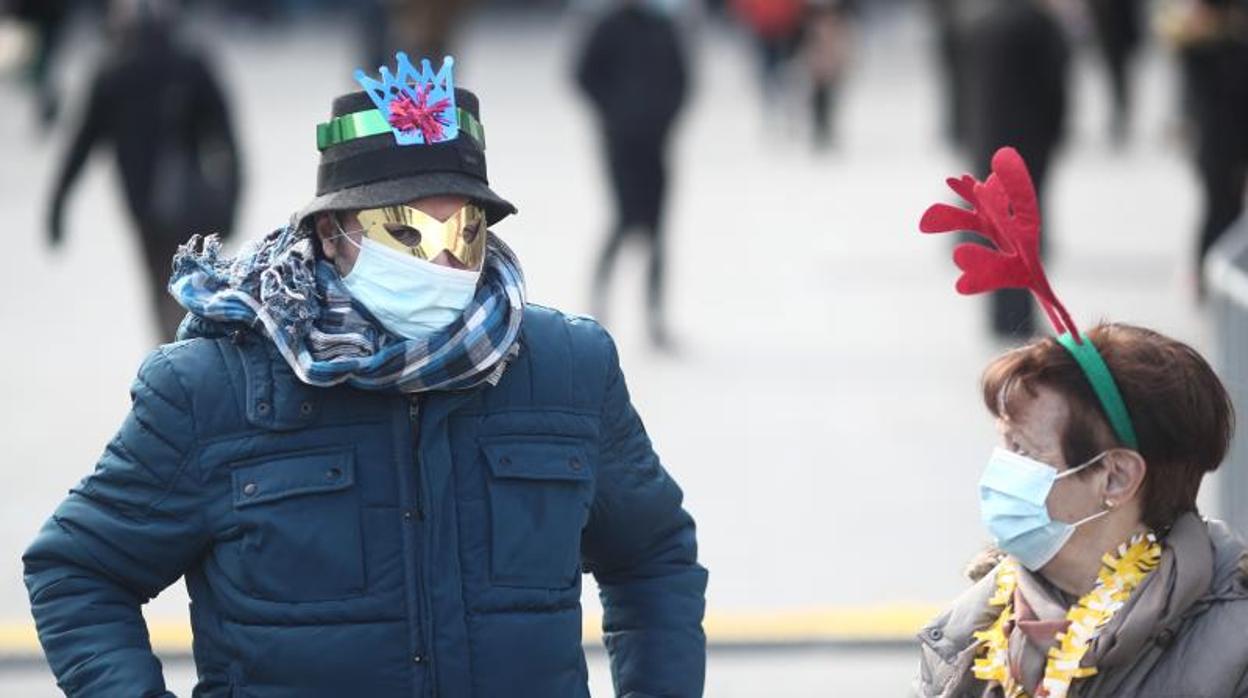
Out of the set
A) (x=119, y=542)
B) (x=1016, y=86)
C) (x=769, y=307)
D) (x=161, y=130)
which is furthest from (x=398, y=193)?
(x=769, y=307)

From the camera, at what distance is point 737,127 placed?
21156 mm

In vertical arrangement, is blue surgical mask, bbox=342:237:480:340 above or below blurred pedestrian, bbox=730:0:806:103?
below

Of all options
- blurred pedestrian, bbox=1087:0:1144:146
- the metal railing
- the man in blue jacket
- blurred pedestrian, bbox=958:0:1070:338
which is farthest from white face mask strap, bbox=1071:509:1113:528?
blurred pedestrian, bbox=1087:0:1144:146

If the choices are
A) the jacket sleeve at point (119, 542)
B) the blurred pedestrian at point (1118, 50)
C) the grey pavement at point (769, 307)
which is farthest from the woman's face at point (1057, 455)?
the blurred pedestrian at point (1118, 50)

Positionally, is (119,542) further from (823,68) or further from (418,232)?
(823,68)

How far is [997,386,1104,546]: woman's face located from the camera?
11.0ft

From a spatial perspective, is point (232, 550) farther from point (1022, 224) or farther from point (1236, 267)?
point (1236, 267)

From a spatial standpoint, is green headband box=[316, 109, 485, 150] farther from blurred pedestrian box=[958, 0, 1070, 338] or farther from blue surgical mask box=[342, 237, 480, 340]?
blurred pedestrian box=[958, 0, 1070, 338]

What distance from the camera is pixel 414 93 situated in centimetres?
336

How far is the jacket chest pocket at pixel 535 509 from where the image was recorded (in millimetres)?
3242

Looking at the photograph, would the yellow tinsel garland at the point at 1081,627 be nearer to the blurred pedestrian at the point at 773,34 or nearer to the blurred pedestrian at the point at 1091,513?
the blurred pedestrian at the point at 1091,513

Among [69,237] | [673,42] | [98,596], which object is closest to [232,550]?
[98,596]

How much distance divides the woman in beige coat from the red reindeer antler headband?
Answer: 0.10 m

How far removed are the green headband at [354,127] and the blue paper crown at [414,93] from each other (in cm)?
1
